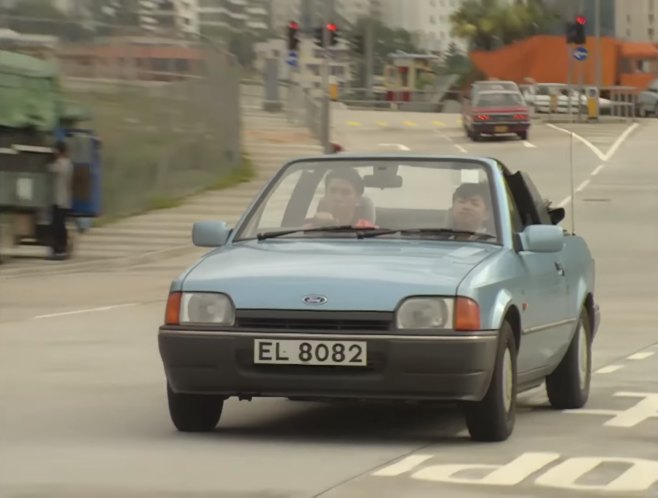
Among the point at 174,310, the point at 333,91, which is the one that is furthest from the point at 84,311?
the point at 333,91

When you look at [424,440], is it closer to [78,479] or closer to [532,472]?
[532,472]

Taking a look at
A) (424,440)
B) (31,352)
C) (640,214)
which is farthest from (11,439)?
(640,214)

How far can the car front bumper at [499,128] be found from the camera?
59938 mm

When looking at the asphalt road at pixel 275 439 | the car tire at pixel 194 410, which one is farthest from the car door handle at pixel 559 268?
the car tire at pixel 194 410

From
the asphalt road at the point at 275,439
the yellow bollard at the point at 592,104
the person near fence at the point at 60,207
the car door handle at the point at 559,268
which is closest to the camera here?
the asphalt road at the point at 275,439

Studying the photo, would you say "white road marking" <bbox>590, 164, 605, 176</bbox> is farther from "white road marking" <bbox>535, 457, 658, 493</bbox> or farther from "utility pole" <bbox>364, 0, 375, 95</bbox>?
"white road marking" <bbox>535, 457, 658, 493</bbox>

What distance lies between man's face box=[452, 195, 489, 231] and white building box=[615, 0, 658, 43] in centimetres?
9737

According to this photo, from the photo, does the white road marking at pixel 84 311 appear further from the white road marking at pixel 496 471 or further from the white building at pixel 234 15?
the white building at pixel 234 15

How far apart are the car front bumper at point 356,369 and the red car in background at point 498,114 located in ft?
167

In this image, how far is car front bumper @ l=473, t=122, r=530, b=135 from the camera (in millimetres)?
59938

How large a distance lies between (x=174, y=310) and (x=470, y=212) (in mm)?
1712

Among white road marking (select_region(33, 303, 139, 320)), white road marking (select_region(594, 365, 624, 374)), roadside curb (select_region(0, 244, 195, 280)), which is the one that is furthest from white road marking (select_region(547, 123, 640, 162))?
white road marking (select_region(594, 365, 624, 374))

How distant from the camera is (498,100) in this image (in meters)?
61.0

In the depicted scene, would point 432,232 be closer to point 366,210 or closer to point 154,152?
point 366,210
